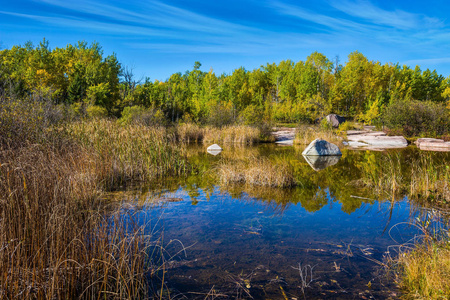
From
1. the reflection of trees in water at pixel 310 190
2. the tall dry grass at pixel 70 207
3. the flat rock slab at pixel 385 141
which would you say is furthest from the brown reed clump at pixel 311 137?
the tall dry grass at pixel 70 207

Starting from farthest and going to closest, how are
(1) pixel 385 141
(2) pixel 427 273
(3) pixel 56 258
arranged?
(1) pixel 385 141, (2) pixel 427 273, (3) pixel 56 258

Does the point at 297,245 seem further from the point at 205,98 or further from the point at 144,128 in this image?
the point at 205,98

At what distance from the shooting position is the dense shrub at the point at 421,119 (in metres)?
22.5

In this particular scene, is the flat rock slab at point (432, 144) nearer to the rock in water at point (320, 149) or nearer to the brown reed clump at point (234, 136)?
the rock in water at point (320, 149)

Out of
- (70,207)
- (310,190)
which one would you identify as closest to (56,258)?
(70,207)

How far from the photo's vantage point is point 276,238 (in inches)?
162

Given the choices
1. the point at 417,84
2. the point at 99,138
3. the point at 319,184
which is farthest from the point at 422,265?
the point at 417,84

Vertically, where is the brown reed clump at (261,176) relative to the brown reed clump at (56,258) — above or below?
below

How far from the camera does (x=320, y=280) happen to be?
3010 mm

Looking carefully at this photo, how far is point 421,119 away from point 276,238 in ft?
79.0

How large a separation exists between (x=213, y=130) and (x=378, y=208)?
16595 millimetres

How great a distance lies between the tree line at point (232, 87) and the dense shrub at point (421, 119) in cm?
803

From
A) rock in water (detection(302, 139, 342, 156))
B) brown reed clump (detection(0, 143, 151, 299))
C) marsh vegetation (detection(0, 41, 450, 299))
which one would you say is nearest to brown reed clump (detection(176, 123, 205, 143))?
rock in water (detection(302, 139, 342, 156))

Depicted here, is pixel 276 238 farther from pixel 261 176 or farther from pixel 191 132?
pixel 191 132
